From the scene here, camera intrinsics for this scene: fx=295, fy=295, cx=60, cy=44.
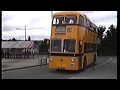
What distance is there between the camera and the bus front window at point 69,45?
2017cm

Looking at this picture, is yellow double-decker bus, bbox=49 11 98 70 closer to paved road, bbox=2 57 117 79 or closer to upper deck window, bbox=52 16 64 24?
upper deck window, bbox=52 16 64 24

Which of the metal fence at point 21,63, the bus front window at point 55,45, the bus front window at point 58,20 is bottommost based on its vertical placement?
the metal fence at point 21,63

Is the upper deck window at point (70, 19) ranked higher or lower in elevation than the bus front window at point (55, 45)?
higher

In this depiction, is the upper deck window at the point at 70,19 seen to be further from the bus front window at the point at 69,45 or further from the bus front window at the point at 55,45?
the bus front window at the point at 55,45

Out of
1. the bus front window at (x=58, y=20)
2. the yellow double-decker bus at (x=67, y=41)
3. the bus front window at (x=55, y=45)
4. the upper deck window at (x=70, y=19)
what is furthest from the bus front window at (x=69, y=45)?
the bus front window at (x=58, y=20)

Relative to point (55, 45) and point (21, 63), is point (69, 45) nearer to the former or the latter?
point (55, 45)

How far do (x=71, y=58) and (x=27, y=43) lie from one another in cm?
1877

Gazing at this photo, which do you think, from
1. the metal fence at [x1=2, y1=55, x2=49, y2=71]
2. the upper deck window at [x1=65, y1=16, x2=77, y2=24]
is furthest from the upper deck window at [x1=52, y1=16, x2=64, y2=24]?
the metal fence at [x1=2, y1=55, x2=49, y2=71]

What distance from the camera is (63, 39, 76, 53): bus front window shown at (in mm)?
20172

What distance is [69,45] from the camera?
20.3 m

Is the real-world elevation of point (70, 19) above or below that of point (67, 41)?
above

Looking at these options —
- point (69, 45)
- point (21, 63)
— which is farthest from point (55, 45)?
point (21, 63)
